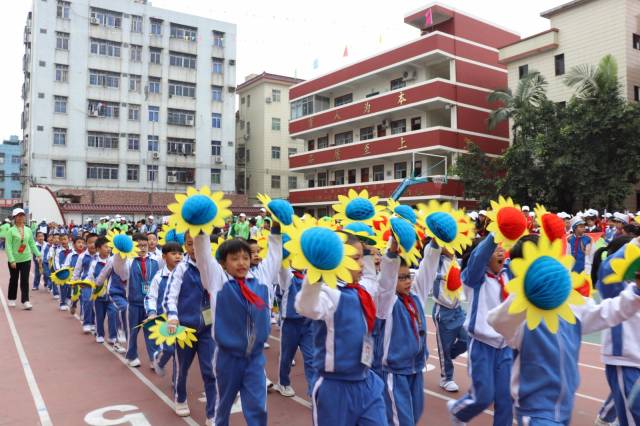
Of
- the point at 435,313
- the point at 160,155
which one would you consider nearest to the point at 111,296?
the point at 435,313

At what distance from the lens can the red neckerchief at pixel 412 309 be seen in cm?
371

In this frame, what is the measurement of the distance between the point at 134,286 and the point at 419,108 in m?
24.0

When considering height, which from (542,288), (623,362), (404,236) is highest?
(404,236)

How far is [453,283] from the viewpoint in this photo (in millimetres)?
5340

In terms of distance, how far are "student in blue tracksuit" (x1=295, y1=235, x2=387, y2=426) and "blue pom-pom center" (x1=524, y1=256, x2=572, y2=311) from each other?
103 centimetres

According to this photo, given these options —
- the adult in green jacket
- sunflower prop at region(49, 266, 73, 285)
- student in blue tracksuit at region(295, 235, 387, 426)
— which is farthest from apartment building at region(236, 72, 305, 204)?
student in blue tracksuit at region(295, 235, 387, 426)

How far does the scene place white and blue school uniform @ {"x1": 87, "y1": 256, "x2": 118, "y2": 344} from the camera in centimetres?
724

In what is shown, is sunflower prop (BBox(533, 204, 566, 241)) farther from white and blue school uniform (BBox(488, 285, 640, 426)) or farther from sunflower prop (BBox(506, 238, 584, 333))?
sunflower prop (BBox(506, 238, 584, 333))

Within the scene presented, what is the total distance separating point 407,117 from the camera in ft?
97.0

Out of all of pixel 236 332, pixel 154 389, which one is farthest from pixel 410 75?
pixel 236 332

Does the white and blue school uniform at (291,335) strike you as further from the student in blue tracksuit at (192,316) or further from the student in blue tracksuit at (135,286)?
the student in blue tracksuit at (135,286)

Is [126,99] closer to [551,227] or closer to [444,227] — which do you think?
[444,227]

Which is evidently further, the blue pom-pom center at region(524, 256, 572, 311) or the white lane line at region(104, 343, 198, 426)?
the white lane line at region(104, 343, 198, 426)

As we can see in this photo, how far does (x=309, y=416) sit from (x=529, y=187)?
58.1ft
